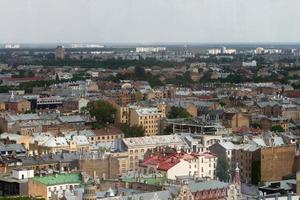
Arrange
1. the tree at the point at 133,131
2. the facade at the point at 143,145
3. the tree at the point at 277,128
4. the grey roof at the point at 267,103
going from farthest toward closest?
the grey roof at the point at 267,103
the tree at the point at 277,128
the tree at the point at 133,131
the facade at the point at 143,145

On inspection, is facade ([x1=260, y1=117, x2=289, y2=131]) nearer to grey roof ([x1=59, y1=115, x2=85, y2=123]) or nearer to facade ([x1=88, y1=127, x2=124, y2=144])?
facade ([x1=88, y1=127, x2=124, y2=144])

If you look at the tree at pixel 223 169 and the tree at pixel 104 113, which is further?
the tree at pixel 104 113

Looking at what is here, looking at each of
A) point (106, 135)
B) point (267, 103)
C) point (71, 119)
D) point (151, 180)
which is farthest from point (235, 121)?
point (151, 180)

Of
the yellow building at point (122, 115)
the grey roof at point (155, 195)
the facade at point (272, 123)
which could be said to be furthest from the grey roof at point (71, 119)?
the grey roof at point (155, 195)

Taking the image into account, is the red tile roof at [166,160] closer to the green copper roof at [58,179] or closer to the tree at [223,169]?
the tree at [223,169]

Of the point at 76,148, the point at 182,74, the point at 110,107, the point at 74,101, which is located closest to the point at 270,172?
the point at 76,148

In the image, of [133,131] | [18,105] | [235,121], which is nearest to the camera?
[133,131]

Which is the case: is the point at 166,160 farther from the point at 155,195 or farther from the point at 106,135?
the point at 106,135
